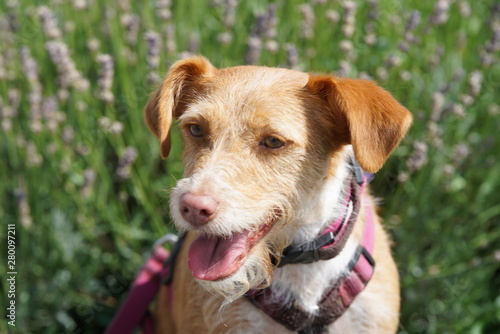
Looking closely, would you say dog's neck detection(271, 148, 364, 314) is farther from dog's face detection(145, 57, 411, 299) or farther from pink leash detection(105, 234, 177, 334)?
pink leash detection(105, 234, 177, 334)

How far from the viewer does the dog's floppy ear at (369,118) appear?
5.47 feet

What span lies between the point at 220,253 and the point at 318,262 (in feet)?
1.24

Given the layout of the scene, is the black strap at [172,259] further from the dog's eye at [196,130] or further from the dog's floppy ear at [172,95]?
the dog's eye at [196,130]

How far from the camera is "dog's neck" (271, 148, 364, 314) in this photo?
6.14ft

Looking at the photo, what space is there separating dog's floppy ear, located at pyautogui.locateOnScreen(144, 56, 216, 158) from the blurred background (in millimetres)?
633

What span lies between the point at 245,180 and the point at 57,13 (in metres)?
2.14

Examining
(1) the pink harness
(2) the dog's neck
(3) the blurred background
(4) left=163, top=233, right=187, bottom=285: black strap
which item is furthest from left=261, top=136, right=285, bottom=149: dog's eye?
(3) the blurred background

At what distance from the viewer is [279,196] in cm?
177

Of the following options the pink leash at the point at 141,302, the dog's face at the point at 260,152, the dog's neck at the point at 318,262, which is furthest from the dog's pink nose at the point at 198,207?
the pink leash at the point at 141,302

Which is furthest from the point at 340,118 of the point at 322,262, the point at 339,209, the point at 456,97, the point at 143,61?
the point at 143,61

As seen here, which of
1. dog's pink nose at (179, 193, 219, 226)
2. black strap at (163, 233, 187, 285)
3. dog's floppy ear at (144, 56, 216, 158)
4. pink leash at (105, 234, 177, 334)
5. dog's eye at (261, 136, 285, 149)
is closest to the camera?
dog's pink nose at (179, 193, 219, 226)

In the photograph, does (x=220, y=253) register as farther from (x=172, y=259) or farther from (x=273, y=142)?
(x=172, y=259)

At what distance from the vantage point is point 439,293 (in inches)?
117

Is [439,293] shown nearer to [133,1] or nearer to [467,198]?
[467,198]
